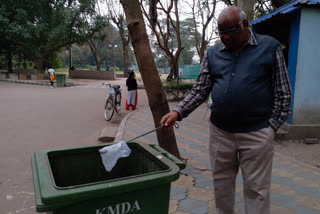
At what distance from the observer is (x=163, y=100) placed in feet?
11.8

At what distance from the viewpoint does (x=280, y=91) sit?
184 cm

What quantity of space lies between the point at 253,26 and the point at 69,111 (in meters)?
6.33

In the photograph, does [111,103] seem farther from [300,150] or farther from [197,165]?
[300,150]

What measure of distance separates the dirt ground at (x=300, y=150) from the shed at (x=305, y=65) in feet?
0.96

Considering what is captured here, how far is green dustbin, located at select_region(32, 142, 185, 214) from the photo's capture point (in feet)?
4.08

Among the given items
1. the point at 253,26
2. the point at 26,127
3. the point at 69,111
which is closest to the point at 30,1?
the point at 69,111

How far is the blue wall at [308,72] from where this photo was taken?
5234mm

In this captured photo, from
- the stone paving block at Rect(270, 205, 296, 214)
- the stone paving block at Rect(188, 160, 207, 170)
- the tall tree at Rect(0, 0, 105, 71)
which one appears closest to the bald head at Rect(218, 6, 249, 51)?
the stone paving block at Rect(270, 205, 296, 214)

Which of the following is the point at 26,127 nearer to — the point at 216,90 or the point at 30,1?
the point at 216,90

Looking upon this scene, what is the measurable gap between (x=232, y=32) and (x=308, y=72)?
4.30 meters

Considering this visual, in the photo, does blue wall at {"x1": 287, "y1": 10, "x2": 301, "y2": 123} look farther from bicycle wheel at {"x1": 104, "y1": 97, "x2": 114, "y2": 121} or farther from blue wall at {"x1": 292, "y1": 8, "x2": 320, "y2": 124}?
bicycle wheel at {"x1": 104, "y1": 97, "x2": 114, "y2": 121}

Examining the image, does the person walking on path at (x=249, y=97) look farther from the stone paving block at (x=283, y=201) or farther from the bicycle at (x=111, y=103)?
the bicycle at (x=111, y=103)

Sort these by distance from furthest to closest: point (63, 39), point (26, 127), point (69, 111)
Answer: point (63, 39), point (69, 111), point (26, 127)

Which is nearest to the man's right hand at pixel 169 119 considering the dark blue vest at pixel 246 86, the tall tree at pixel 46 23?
the dark blue vest at pixel 246 86
